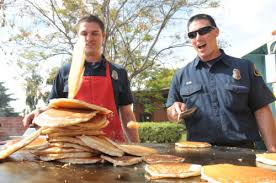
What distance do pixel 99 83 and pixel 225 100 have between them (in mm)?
1361

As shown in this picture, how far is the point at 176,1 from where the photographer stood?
1689 cm

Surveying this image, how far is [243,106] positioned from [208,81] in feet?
1.46

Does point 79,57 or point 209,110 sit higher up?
point 79,57

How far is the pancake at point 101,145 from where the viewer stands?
201cm

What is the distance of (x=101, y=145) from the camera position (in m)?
2.03

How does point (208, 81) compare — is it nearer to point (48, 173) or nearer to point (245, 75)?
point (245, 75)

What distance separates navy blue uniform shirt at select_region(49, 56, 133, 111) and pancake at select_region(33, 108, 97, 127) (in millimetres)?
1707

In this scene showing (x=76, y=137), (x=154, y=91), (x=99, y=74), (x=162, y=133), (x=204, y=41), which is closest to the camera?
(x=76, y=137)

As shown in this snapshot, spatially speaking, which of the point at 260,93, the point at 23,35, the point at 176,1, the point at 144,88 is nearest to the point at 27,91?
the point at 23,35

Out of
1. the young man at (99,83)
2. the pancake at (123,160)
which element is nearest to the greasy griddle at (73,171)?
the pancake at (123,160)

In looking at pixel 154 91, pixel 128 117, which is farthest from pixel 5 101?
pixel 128 117

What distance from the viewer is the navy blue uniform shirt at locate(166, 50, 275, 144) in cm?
333

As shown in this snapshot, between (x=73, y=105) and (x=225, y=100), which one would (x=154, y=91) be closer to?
(x=225, y=100)

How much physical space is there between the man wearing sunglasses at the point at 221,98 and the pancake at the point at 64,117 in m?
1.35
